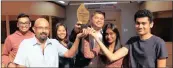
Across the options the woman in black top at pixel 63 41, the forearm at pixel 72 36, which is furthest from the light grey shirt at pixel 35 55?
the forearm at pixel 72 36

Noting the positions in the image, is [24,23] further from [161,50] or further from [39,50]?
[161,50]

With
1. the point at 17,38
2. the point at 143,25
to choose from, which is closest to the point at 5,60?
the point at 17,38

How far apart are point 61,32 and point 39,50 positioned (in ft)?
1.03

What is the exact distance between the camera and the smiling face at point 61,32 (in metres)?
1.46

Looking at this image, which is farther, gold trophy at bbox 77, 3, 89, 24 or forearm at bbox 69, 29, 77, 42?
forearm at bbox 69, 29, 77, 42

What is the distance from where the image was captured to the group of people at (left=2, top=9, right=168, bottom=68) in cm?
113

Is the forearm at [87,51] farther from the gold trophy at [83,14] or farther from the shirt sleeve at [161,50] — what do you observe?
the shirt sleeve at [161,50]

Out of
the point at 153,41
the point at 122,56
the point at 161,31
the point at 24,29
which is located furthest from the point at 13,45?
the point at 161,31

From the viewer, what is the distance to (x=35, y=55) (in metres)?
1.17

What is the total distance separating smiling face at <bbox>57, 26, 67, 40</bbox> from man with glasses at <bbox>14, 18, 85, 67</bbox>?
0.23 m

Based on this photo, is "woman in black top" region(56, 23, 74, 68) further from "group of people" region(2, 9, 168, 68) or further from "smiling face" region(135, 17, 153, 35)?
"smiling face" region(135, 17, 153, 35)

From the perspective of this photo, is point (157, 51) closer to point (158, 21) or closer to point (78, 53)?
point (78, 53)

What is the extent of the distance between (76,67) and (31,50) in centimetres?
26

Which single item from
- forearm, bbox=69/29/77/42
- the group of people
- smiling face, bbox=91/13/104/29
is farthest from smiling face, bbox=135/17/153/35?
forearm, bbox=69/29/77/42
